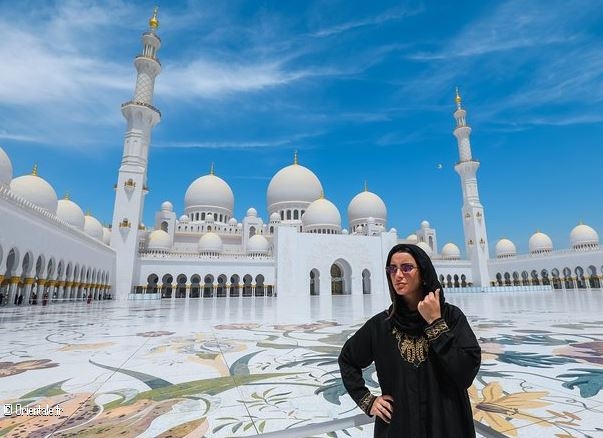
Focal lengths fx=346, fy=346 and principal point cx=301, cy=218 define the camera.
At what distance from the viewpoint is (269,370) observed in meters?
2.86

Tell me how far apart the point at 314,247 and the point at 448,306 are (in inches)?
861

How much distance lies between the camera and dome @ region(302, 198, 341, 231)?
84.5 feet

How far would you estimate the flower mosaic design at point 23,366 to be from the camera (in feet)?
9.50

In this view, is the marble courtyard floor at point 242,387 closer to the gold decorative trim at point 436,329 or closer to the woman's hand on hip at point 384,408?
the woman's hand on hip at point 384,408

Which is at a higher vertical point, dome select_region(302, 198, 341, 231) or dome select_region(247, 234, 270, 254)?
dome select_region(302, 198, 341, 231)

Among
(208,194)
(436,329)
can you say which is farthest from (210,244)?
(436,329)

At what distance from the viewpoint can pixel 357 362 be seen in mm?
1190

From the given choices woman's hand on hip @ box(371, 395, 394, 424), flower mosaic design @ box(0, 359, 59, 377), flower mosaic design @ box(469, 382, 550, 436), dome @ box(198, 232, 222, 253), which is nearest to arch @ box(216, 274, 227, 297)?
dome @ box(198, 232, 222, 253)

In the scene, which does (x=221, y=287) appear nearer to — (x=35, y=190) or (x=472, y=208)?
(x=35, y=190)

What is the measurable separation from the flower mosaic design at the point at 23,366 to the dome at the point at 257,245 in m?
24.7

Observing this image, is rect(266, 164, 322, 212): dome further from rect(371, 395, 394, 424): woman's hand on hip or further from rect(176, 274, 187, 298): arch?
rect(371, 395, 394, 424): woman's hand on hip

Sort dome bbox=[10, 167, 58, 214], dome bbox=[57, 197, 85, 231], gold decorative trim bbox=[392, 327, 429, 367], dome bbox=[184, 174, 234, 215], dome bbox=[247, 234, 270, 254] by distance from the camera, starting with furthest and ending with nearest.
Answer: dome bbox=[184, 174, 234, 215], dome bbox=[247, 234, 270, 254], dome bbox=[57, 197, 85, 231], dome bbox=[10, 167, 58, 214], gold decorative trim bbox=[392, 327, 429, 367]

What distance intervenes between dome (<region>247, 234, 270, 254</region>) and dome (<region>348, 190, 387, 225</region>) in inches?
361

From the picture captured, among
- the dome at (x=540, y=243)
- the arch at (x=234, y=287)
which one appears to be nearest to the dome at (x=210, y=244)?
the arch at (x=234, y=287)
